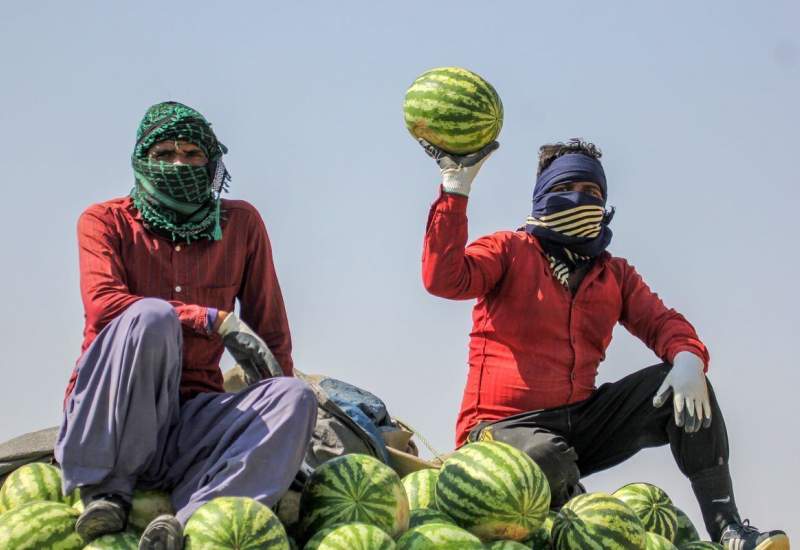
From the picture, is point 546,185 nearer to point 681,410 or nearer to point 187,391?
point 681,410

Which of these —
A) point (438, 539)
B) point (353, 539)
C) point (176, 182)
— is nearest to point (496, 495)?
point (438, 539)

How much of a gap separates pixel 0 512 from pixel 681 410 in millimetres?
3423

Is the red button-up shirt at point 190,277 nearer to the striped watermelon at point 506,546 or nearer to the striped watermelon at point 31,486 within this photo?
the striped watermelon at point 31,486

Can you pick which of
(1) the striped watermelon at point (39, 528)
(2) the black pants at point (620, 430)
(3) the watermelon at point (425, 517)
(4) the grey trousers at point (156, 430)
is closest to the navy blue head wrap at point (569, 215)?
(2) the black pants at point (620, 430)

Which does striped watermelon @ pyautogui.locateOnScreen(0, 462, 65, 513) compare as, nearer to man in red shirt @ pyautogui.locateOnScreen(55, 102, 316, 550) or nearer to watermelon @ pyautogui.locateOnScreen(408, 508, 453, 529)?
man in red shirt @ pyautogui.locateOnScreen(55, 102, 316, 550)

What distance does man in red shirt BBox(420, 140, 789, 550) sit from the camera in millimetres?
7117

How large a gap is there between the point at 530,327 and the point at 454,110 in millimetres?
1282

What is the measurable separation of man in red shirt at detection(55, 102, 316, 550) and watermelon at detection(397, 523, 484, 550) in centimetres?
54

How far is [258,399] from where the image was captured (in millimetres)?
5625

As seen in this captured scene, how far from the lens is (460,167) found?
7133 mm

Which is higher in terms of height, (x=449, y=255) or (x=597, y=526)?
(x=449, y=255)

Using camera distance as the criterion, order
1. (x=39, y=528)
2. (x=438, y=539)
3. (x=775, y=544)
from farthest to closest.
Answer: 1. (x=775, y=544)
2. (x=438, y=539)
3. (x=39, y=528)

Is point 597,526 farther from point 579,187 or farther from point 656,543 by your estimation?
point 579,187

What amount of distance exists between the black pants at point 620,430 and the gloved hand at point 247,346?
163 cm
